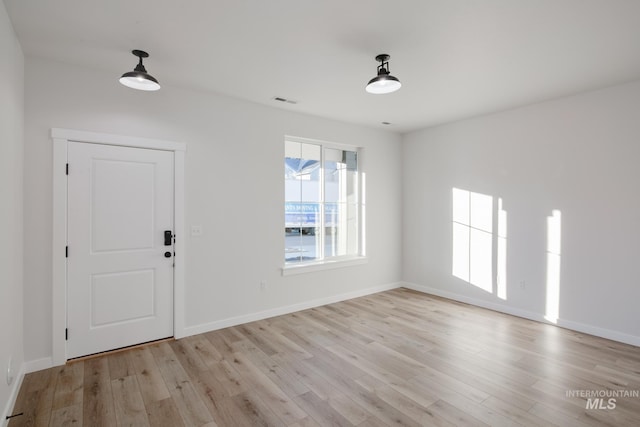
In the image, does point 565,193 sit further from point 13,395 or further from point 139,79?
point 13,395

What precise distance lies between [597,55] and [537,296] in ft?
9.21

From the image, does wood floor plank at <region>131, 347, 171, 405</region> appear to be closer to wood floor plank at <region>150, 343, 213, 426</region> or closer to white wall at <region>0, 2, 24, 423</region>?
wood floor plank at <region>150, 343, 213, 426</region>

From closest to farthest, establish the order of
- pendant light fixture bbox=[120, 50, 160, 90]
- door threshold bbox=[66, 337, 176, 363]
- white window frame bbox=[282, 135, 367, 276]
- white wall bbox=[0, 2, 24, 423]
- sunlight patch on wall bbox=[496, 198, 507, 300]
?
white wall bbox=[0, 2, 24, 423] → pendant light fixture bbox=[120, 50, 160, 90] → door threshold bbox=[66, 337, 176, 363] → sunlight patch on wall bbox=[496, 198, 507, 300] → white window frame bbox=[282, 135, 367, 276]

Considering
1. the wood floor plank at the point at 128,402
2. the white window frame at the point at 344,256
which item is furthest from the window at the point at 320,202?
the wood floor plank at the point at 128,402

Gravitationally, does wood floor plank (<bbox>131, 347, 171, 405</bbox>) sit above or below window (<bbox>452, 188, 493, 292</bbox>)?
below

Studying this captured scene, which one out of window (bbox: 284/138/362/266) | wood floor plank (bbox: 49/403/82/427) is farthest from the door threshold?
window (bbox: 284/138/362/266)

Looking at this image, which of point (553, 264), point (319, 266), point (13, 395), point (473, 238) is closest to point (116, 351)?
point (13, 395)

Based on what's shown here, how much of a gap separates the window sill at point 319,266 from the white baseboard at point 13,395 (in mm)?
2685

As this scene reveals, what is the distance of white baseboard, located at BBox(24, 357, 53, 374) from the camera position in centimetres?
280

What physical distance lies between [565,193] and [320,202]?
315cm

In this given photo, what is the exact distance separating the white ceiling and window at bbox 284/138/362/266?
1159 mm

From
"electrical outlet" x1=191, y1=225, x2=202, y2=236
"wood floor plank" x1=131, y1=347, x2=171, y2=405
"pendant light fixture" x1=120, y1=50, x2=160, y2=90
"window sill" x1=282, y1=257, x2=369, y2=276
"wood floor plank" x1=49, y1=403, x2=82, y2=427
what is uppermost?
"pendant light fixture" x1=120, y1=50, x2=160, y2=90

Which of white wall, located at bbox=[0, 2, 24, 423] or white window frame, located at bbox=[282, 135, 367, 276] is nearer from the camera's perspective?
white wall, located at bbox=[0, 2, 24, 423]

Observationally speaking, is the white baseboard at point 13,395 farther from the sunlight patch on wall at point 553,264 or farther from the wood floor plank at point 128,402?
the sunlight patch on wall at point 553,264
